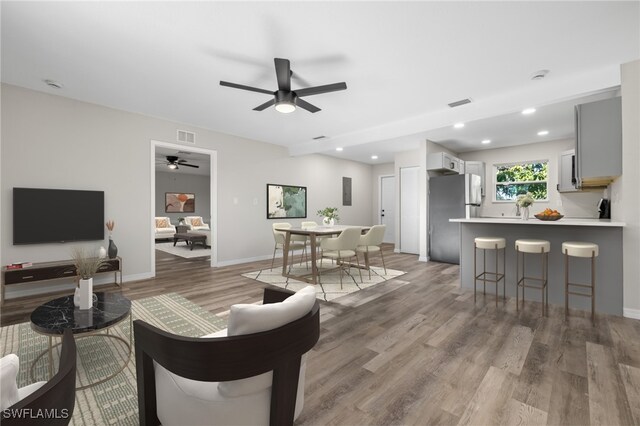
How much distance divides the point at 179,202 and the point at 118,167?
7.32 metres

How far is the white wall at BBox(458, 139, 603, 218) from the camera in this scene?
5.86 metres

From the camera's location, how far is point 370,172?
962 cm

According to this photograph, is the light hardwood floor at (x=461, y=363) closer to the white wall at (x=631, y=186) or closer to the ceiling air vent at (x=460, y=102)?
the white wall at (x=631, y=186)

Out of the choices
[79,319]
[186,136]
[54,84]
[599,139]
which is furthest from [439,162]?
[54,84]

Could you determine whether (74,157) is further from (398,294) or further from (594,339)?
(594,339)

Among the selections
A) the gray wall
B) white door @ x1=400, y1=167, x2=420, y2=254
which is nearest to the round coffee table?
white door @ x1=400, y1=167, x2=420, y2=254

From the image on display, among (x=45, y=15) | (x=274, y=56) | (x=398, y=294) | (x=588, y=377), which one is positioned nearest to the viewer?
(x=588, y=377)

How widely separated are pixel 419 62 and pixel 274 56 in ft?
5.15

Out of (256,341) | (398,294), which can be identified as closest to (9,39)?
(256,341)

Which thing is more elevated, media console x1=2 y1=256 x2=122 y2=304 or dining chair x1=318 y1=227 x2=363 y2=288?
dining chair x1=318 y1=227 x2=363 y2=288

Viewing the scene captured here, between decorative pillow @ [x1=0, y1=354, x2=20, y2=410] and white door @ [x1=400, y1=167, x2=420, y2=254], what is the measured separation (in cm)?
711

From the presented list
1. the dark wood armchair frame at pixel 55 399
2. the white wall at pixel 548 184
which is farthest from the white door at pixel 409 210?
the dark wood armchair frame at pixel 55 399

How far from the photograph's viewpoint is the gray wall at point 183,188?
35.8ft

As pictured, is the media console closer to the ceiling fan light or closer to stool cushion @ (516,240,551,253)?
the ceiling fan light
